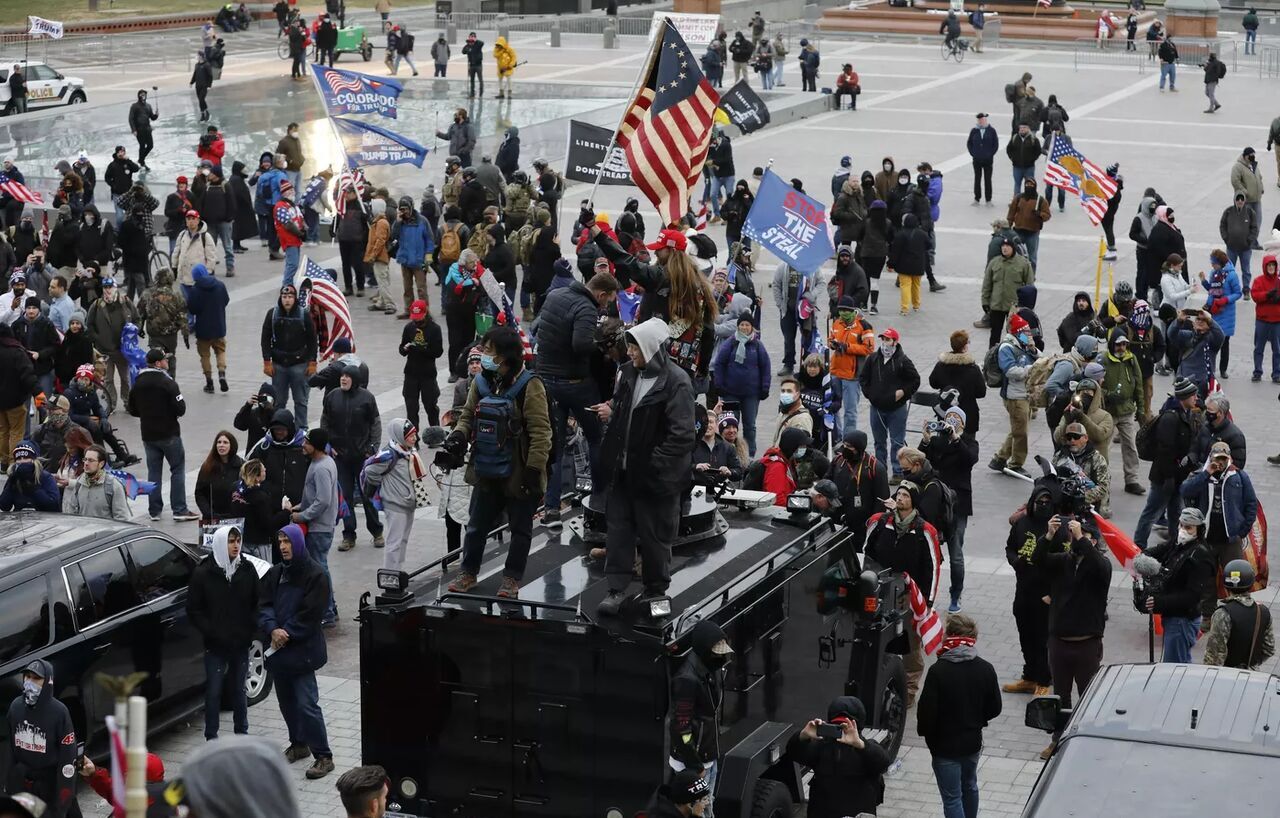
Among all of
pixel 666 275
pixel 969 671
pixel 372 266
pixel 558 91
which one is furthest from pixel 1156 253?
pixel 558 91

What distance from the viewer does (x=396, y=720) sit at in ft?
32.0

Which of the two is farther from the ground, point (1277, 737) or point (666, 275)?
point (666, 275)

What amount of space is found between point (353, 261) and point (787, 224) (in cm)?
832

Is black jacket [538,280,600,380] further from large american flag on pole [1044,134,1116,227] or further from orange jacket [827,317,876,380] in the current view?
large american flag on pole [1044,134,1116,227]

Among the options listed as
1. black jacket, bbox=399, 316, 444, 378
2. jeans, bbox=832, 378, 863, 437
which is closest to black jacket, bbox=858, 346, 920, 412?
jeans, bbox=832, 378, 863, 437

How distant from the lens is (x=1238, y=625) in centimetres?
1148

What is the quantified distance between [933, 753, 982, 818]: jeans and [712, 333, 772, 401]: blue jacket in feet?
24.2

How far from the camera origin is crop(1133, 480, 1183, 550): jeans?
51.1 feet

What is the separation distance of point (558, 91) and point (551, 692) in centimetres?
3995

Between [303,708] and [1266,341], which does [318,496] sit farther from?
[1266,341]

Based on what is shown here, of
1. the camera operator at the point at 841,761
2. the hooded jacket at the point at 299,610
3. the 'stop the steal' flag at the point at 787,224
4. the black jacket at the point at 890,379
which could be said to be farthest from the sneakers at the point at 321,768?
the 'stop the steal' flag at the point at 787,224

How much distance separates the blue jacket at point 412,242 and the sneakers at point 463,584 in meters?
14.6

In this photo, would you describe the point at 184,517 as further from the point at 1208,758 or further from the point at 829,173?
the point at 829,173

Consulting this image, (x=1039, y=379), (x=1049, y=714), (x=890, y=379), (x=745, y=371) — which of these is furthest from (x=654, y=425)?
(x=1039, y=379)
